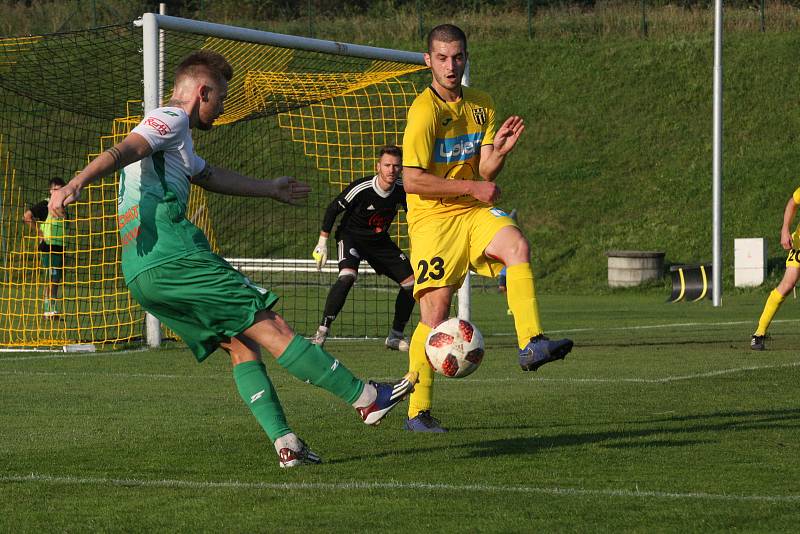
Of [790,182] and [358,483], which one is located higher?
[790,182]

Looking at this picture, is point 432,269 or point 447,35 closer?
point 447,35

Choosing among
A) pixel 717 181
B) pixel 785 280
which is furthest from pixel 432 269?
pixel 717 181

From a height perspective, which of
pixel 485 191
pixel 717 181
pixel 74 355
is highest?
pixel 717 181

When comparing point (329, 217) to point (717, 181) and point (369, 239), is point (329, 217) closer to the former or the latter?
point (369, 239)

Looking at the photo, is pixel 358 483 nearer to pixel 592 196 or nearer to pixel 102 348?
pixel 102 348

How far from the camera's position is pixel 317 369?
6.47m

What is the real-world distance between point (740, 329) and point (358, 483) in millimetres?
12065

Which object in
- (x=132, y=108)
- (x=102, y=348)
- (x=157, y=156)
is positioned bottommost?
(x=102, y=348)

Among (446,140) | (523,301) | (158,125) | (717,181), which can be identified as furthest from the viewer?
(717,181)

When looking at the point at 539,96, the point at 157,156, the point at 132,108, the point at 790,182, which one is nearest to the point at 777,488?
the point at 157,156

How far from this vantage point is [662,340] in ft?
50.7

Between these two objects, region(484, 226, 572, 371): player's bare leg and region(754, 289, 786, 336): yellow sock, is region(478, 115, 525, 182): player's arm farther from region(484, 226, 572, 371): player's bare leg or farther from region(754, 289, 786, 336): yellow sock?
region(754, 289, 786, 336): yellow sock

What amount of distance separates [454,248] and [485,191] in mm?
489

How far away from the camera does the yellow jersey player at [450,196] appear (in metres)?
7.71
